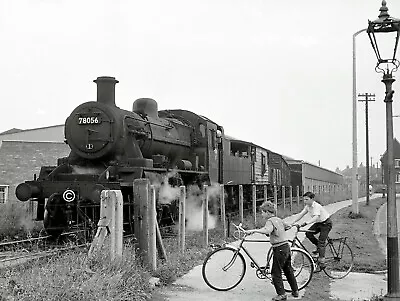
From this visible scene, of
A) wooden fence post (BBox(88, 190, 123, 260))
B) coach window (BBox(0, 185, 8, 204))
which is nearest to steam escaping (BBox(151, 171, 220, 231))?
wooden fence post (BBox(88, 190, 123, 260))

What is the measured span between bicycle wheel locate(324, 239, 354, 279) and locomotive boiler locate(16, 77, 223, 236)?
466 centimetres

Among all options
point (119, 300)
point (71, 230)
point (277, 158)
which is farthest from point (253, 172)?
point (119, 300)

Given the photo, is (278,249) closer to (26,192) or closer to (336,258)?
(336,258)

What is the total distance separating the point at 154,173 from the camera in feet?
43.1

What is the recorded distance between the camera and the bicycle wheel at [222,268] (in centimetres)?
807

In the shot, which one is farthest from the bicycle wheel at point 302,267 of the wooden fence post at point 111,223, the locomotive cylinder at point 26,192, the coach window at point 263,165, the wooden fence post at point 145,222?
the coach window at point 263,165

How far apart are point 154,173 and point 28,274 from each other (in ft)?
23.0

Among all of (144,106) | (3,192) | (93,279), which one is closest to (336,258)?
(93,279)

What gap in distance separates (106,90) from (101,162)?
6.16 ft

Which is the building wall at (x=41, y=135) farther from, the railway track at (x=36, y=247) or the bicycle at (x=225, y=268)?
the bicycle at (x=225, y=268)

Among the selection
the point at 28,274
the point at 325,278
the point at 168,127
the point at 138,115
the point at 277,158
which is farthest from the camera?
the point at 277,158

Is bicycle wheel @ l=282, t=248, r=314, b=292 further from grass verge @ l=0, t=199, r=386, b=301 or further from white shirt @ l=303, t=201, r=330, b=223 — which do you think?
white shirt @ l=303, t=201, r=330, b=223

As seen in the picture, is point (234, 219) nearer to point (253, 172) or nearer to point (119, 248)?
point (253, 172)

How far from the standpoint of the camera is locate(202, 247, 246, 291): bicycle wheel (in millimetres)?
8070
